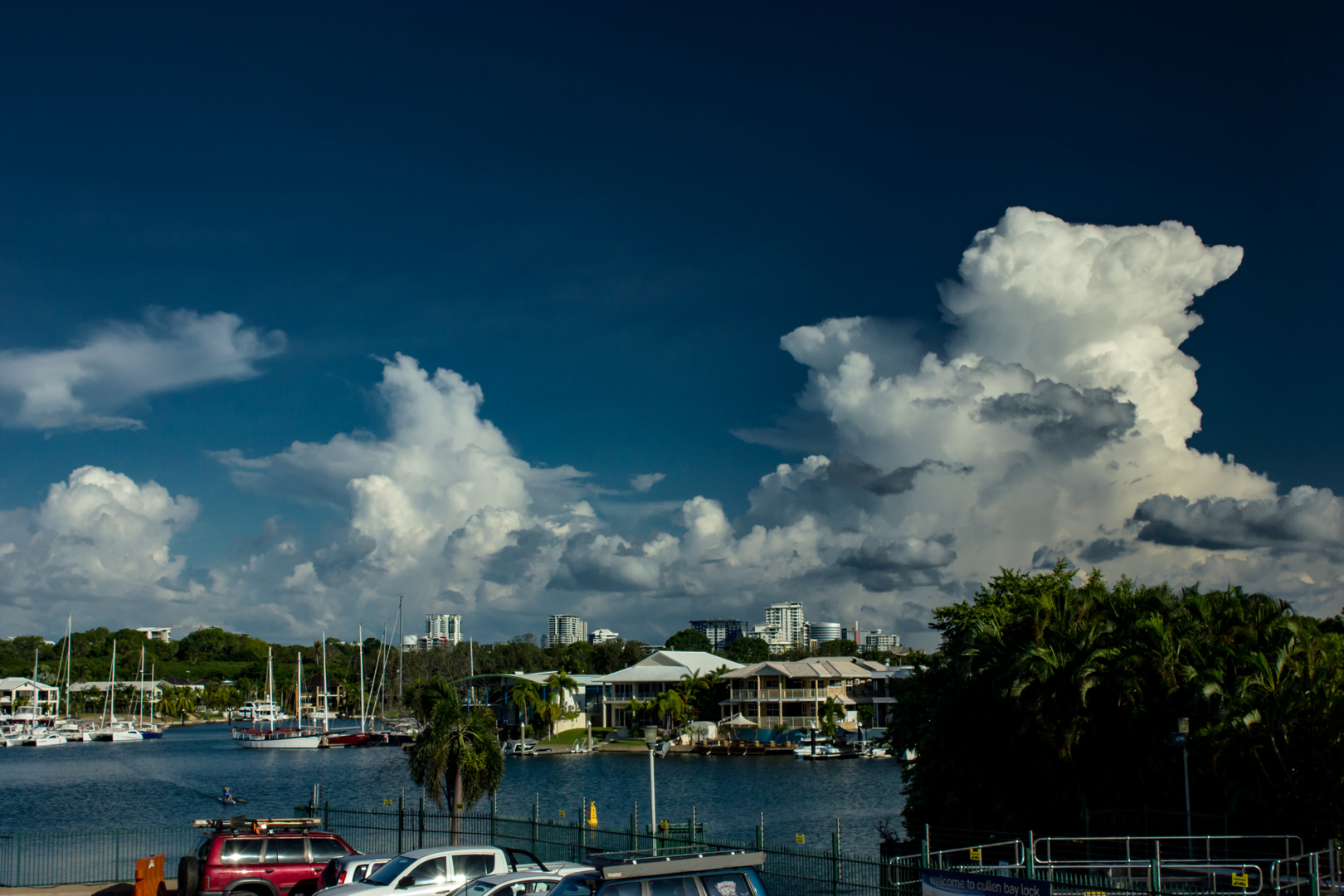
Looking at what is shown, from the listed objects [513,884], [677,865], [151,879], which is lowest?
[151,879]

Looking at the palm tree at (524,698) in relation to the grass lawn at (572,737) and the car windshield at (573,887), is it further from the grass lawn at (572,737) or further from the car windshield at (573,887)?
the car windshield at (573,887)

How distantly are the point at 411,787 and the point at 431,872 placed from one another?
233ft

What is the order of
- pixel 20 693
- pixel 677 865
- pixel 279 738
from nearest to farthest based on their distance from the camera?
pixel 677 865 < pixel 279 738 < pixel 20 693

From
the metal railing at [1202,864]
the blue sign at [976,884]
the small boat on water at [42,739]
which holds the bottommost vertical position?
the small boat on water at [42,739]

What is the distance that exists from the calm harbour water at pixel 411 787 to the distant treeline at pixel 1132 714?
11.4 metres

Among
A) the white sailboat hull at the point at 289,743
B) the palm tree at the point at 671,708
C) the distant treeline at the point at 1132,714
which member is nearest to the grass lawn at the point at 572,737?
the palm tree at the point at 671,708

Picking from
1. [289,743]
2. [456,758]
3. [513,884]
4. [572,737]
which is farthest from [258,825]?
[289,743]

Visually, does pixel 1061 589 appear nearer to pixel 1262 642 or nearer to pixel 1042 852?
pixel 1262 642

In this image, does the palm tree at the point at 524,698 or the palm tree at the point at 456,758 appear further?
the palm tree at the point at 524,698

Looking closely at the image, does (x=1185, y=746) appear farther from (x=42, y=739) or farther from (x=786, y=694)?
(x=42, y=739)

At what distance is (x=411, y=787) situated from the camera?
3396 inches

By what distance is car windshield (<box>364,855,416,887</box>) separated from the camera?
1967 cm

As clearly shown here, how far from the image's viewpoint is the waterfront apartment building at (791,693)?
404 feet

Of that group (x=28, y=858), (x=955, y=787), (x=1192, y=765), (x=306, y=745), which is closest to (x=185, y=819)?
(x=28, y=858)
